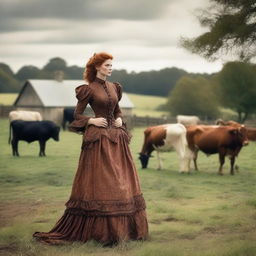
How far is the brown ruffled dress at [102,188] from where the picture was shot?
6875 mm

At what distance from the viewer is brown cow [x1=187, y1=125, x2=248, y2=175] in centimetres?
1580

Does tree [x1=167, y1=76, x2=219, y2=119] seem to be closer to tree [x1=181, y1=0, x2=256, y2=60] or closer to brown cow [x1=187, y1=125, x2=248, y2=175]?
brown cow [x1=187, y1=125, x2=248, y2=175]

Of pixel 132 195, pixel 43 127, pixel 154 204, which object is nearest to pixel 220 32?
pixel 154 204

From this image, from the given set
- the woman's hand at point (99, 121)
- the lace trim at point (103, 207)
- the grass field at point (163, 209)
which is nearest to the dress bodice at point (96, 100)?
the woman's hand at point (99, 121)

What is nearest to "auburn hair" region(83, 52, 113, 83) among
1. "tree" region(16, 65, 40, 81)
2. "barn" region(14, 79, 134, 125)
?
"barn" region(14, 79, 134, 125)

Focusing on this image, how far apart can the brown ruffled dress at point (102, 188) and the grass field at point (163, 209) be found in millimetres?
200

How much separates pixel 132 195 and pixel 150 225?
1470mm

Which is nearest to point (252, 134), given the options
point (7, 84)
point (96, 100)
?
point (96, 100)

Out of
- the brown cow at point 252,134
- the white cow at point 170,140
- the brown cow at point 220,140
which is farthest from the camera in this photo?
the brown cow at point 252,134

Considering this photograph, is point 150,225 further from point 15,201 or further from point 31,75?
point 31,75

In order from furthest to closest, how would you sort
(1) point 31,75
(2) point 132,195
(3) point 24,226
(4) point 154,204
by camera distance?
(1) point 31,75
(4) point 154,204
(3) point 24,226
(2) point 132,195

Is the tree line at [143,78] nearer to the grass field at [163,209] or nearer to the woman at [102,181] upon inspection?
the grass field at [163,209]

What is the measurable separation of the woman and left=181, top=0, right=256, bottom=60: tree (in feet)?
14.3

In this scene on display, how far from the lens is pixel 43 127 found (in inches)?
851
